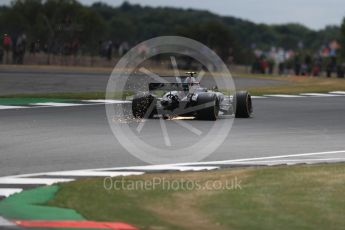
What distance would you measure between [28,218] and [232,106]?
1284cm

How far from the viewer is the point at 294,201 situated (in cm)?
1025

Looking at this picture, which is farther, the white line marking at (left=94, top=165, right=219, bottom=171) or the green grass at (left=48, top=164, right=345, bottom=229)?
the white line marking at (left=94, top=165, right=219, bottom=171)

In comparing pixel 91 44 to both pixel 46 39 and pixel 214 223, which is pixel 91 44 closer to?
pixel 46 39

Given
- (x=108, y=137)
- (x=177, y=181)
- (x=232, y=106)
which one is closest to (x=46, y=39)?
(x=232, y=106)

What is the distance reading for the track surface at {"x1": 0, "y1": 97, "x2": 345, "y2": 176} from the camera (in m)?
13.8

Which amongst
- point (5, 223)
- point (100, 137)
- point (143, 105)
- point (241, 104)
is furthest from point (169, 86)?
point (5, 223)

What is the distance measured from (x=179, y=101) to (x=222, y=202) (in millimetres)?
10172

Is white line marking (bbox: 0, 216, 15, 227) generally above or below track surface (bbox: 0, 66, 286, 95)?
above

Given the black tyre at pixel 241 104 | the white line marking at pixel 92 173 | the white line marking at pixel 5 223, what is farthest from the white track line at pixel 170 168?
the black tyre at pixel 241 104

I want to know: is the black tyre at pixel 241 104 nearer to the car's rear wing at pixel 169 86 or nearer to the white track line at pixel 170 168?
the car's rear wing at pixel 169 86

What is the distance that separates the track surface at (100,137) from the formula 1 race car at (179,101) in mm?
377

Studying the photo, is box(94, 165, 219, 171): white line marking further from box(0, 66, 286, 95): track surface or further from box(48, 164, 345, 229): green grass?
box(0, 66, 286, 95): track surface

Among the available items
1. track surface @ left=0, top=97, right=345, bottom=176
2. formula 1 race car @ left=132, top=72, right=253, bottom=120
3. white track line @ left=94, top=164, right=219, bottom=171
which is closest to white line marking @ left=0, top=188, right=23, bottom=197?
track surface @ left=0, top=97, right=345, bottom=176

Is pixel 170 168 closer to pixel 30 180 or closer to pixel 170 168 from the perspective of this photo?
pixel 170 168
